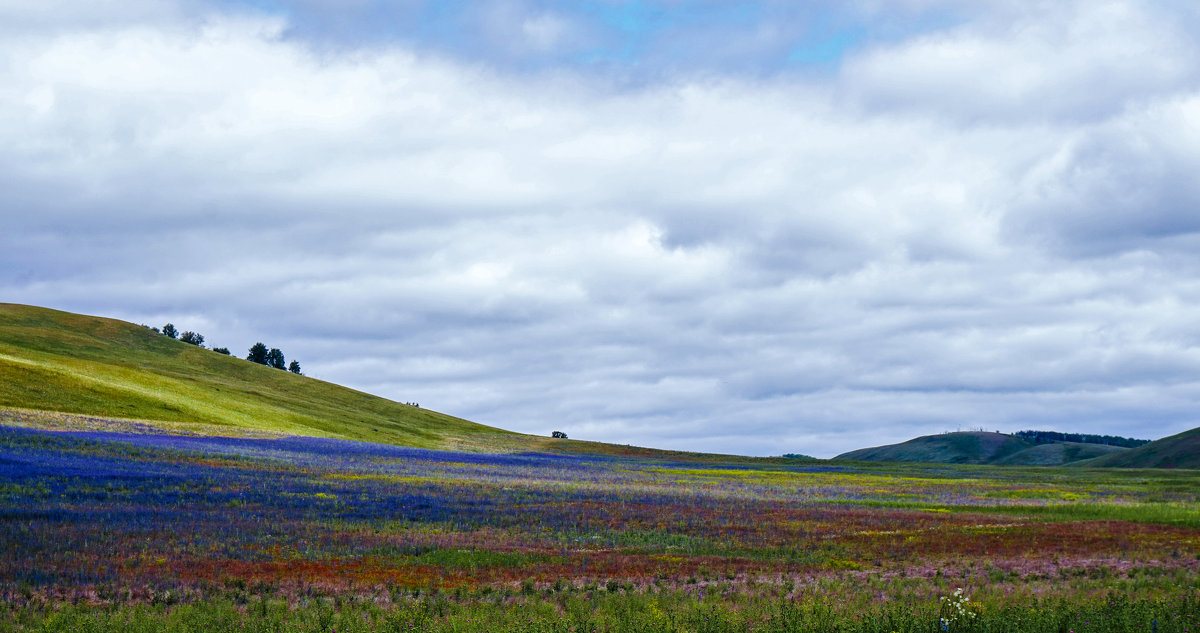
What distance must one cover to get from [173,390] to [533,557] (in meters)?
98.2

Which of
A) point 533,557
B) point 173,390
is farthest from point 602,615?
point 173,390

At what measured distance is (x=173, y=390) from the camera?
109438mm

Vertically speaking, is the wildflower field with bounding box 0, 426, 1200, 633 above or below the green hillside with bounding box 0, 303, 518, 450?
below

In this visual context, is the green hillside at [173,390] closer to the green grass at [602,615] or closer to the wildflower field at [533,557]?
the wildflower field at [533,557]

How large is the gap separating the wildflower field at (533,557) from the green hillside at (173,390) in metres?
42.7

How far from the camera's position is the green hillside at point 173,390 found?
90.2 meters

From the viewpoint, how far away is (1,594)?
18062mm

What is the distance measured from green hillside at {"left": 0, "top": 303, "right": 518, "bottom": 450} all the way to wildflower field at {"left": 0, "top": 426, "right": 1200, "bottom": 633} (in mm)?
42724

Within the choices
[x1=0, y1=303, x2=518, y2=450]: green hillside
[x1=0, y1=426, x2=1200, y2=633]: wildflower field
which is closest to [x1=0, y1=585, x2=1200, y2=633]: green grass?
[x1=0, y1=426, x2=1200, y2=633]: wildflower field

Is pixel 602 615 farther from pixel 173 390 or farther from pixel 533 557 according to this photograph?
pixel 173 390

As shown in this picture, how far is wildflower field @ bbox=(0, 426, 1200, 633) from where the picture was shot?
55.1ft

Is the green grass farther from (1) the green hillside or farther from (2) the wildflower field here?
(1) the green hillside

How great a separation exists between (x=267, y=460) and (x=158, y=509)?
26.6m

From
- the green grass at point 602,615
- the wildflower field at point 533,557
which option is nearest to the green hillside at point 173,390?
the wildflower field at point 533,557
